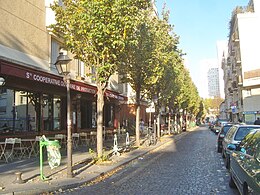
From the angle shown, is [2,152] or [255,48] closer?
[2,152]

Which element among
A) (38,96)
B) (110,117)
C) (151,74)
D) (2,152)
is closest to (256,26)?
(110,117)

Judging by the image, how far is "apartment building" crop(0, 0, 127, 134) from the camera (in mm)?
15633

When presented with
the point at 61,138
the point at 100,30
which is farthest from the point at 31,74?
the point at 61,138

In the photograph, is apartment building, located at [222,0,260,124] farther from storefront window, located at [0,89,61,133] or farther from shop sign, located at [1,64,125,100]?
storefront window, located at [0,89,61,133]

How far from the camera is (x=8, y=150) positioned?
1557 centimetres

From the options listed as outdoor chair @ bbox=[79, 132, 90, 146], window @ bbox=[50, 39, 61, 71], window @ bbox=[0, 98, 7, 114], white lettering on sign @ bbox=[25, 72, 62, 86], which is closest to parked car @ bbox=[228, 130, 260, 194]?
white lettering on sign @ bbox=[25, 72, 62, 86]

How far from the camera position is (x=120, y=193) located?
9.01 meters

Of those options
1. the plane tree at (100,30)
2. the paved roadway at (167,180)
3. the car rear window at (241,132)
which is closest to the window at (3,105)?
the plane tree at (100,30)

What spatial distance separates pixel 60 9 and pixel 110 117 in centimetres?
1735

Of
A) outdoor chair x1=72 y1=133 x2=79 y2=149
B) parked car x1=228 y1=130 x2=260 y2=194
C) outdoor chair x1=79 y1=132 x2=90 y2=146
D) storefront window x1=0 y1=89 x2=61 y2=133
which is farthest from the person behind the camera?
outdoor chair x1=79 y1=132 x2=90 y2=146

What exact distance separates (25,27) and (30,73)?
127 inches

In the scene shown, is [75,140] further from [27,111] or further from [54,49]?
[54,49]

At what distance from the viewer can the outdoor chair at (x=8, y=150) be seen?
14583 mm

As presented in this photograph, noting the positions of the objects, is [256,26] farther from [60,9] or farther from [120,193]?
[120,193]
